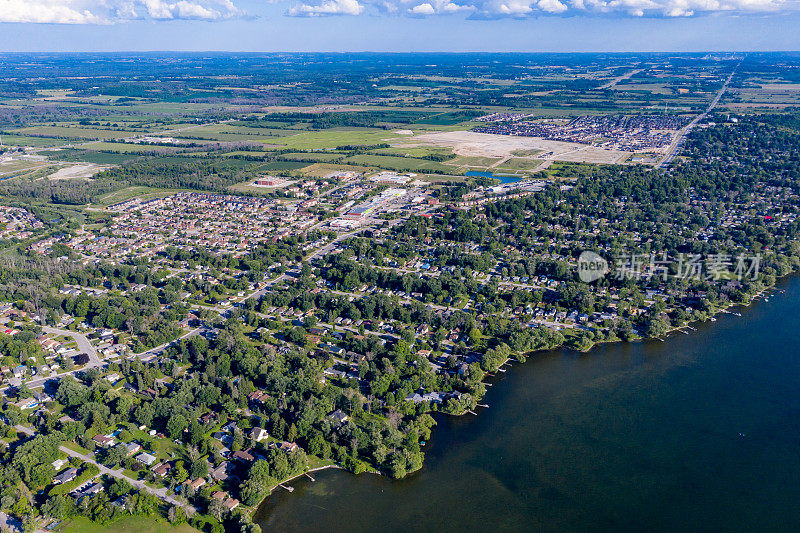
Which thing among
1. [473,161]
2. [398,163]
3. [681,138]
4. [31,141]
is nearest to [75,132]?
[31,141]

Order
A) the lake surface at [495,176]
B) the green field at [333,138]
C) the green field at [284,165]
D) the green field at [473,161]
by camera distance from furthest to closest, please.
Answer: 1. the green field at [333,138]
2. the green field at [473,161]
3. the green field at [284,165]
4. the lake surface at [495,176]

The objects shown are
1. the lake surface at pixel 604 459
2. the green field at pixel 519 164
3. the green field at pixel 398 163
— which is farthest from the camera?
the green field at pixel 519 164

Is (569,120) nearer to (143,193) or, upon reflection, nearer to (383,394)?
(143,193)

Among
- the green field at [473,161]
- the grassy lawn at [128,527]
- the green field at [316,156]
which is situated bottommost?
the grassy lawn at [128,527]

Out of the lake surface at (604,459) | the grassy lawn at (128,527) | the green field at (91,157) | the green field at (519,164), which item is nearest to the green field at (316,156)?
Answer: the green field at (91,157)

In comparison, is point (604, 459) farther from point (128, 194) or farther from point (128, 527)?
point (128, 194)

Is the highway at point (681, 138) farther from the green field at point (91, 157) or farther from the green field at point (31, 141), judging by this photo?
the green field at point (31, 141)
